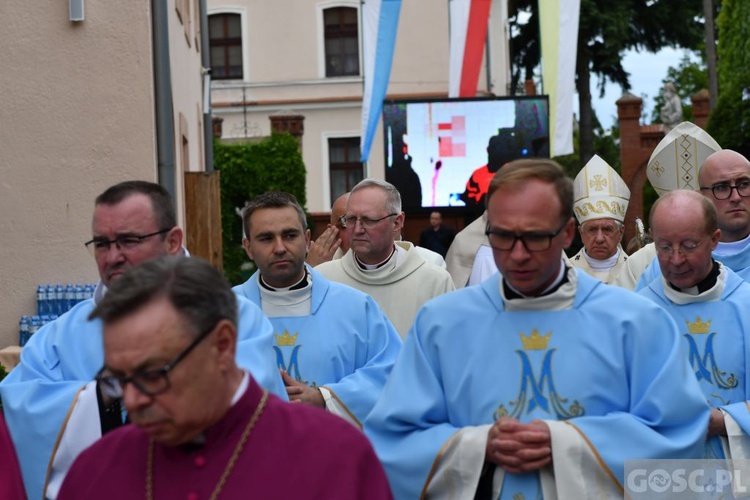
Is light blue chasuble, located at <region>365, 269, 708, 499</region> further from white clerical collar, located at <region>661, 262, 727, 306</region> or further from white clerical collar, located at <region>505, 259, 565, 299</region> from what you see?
white clerical collar, located at <region>661, 262, 727, 306</region>

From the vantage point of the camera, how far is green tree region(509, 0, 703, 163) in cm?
3628

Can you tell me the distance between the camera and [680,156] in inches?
361

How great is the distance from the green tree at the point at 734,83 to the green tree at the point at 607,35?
721 centimetres

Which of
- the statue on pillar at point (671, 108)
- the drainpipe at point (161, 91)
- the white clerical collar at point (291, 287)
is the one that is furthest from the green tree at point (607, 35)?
the white clerical collar at point (291, 287)

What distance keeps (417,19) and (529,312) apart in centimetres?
3360

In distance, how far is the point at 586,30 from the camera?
36625 mm

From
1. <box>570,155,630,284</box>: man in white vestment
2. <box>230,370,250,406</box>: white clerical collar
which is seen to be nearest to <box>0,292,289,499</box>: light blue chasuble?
<box>230,370,250,406</box>: white clerical collar

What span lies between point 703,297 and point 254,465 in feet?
8.94

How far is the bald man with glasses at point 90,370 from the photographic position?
175 inches

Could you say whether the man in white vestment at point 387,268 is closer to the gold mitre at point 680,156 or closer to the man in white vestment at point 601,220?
the man in white vestment at point 601,220

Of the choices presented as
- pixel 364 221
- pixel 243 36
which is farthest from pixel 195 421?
pixel 243 36

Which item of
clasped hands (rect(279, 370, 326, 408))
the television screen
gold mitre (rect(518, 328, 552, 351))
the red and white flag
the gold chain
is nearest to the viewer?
the gold chain

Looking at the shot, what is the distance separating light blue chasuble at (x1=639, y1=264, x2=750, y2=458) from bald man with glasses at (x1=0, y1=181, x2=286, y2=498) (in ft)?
5.56

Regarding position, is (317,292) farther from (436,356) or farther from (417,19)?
(417,19)
